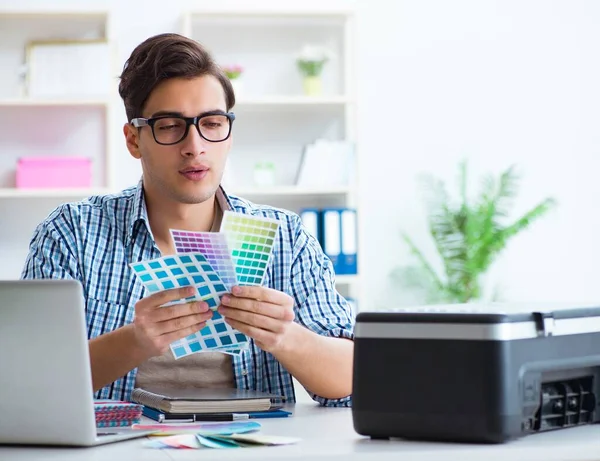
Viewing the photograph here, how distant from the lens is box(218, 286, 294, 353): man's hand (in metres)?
1.60

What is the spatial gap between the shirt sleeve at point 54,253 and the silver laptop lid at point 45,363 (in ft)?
2.53

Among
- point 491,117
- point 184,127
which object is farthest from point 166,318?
point 491,117

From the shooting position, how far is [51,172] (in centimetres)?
441

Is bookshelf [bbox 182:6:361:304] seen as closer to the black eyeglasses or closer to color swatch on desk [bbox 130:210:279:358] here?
the black eyeglasses

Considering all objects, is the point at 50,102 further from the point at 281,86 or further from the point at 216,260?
the point at 216,260

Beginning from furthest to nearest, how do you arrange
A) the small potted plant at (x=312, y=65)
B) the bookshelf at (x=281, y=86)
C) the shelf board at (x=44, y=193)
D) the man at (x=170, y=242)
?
the bookshelf at (x=281, y=86) < the small potted plant at (x=312, y=65) < the shelf board at (x=44, y=193) < the man at (x=170, y=242)

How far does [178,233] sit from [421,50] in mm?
3578

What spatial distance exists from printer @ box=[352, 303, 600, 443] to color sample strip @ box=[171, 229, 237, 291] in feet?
0.85

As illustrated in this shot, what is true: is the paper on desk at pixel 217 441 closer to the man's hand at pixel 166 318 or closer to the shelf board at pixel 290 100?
the man's hand at pixel 166 318

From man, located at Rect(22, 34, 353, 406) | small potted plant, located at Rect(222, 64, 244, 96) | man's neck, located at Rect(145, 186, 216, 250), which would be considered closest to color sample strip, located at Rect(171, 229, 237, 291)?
man, located at Rect(22, 34, 353, 406)

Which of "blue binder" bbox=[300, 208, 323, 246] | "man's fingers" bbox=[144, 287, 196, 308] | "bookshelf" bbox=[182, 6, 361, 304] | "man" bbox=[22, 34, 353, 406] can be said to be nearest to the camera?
"man's fingers" bbox=[144, 287, 196, 308]

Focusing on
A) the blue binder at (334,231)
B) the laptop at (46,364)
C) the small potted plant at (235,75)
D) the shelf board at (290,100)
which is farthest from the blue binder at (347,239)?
the laptop at (46,364)

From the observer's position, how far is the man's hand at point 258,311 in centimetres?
160

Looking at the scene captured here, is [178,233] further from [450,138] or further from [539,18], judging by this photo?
[539,18]
